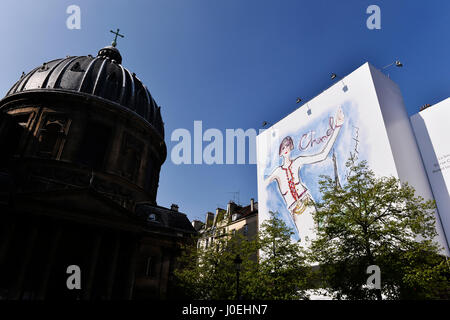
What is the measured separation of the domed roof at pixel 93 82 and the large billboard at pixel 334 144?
20275mm

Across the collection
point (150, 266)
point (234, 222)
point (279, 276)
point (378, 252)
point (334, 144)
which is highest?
point (334, 144)

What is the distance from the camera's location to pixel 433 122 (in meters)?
28.9

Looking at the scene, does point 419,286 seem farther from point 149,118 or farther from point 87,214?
point 149,118

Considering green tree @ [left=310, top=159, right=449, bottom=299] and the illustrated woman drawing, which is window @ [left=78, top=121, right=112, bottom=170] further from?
green tree @ [left=310, top=159, right=449, bottom=299]

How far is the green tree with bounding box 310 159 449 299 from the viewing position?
1480cm

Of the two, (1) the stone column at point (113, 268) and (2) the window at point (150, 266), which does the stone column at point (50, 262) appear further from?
(2) the window at point (150, 266)

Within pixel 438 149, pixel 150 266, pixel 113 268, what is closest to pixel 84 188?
pixel 113 268

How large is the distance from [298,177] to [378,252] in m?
21.5

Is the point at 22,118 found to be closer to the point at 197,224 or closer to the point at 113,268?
the point at 113,268

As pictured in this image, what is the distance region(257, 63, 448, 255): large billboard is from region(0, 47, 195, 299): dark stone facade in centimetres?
1488

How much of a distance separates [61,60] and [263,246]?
3949 centimetres

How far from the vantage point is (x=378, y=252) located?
16.2 meters

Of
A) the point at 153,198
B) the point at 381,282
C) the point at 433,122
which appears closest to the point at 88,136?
the point at 153,198

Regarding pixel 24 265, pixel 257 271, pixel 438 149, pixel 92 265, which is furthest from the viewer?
pixel 438 149
